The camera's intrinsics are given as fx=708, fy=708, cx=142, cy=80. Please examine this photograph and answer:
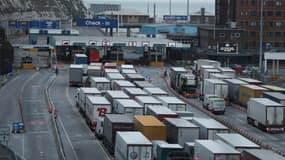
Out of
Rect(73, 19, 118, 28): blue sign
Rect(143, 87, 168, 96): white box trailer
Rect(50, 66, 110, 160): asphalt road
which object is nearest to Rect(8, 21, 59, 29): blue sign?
Rect(73, 19, 118, 28): blue sign

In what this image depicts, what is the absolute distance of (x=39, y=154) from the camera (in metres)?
43.1

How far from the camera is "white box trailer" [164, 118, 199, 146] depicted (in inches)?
1613

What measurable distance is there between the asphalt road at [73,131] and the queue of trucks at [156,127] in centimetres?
68

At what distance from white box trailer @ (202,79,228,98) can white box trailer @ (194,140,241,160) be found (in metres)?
31.7

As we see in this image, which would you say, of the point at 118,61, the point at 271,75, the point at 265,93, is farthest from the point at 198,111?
the point at 118,61

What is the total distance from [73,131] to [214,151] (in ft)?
64.4

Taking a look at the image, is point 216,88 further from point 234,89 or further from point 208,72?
point 208,72

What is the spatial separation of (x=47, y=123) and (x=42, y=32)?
222 feet

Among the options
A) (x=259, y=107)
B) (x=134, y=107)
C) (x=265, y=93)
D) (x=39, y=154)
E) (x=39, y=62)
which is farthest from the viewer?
(x=39, y=62)

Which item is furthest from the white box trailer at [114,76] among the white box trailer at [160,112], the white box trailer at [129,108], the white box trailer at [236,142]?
the white box trailer at [236,142]

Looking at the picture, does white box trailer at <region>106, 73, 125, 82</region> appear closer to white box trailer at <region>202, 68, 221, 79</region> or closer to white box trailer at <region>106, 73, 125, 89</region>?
white box trailer at <region>106, 73, 125, 89</region>

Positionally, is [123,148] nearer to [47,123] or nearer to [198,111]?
[47,123]

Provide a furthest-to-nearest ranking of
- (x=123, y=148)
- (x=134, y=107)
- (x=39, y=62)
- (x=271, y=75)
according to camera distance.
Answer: (x=39, y=62) < (x=271, y=75) < (x=134, y=107) < (x=123, y=148)

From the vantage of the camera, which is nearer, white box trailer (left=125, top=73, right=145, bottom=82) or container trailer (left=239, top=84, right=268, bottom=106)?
container trailer (left=239, top=84, right=268, bottom=106)
